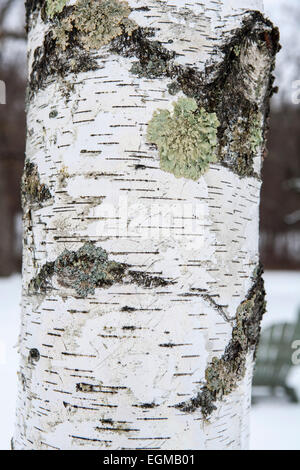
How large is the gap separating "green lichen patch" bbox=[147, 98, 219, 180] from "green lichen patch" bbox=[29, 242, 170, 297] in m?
0.26

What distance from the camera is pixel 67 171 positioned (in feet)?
3.43

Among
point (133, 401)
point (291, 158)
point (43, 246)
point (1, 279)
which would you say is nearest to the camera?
point (133, 401)

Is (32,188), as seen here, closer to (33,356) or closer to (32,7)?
(33,356)

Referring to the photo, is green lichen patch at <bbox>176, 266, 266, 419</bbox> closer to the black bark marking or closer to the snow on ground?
the black bark marking

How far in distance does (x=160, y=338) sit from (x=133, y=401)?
157mm

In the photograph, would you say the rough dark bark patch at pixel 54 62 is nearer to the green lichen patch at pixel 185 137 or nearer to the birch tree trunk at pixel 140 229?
the birch tree trunk at pixel 140 229

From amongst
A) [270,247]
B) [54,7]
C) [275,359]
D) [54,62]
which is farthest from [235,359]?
[270,247]

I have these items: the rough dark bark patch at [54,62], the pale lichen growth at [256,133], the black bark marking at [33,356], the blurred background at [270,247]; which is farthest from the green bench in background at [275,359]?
the rough dark bark patch at [54,62]

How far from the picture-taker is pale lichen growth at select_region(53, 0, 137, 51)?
1.03m

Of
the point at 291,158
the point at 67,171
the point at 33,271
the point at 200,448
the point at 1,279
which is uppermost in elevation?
the point at 291,158

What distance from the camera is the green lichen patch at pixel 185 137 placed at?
1.01 m

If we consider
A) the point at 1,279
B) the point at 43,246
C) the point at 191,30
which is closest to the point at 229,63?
the point at 191,30

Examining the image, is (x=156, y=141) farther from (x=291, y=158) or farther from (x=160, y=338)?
(x=291, y=158)

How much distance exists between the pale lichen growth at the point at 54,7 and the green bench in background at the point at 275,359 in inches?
163
